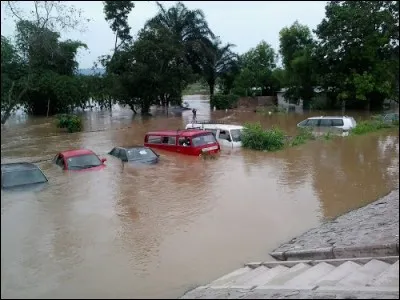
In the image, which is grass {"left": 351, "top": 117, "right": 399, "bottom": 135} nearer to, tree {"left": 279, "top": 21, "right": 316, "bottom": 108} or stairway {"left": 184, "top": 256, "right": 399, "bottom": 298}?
tree {"left": 279, "top": 21, "right": 316, "bottom": 108}

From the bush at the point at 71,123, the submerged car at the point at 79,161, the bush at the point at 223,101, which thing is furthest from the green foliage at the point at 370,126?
the bush at the point at 223,101

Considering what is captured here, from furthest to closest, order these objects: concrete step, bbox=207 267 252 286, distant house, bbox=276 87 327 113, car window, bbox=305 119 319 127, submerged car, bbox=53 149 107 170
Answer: distant house, bbox=276 87 327 113, car window, bbox=305 119 319 127, submerged car, bbox=53 149 107 170, concrete step, bbox=207 267 252 286

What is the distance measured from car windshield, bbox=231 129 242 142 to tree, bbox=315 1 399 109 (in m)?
12.0

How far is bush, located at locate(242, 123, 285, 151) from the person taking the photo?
69.2 feet

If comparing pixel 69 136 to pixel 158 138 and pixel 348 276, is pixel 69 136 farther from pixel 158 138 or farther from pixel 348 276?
pixel 348 276

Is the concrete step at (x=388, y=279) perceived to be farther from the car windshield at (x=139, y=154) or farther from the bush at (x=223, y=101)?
the bush at (x=223, y=101)

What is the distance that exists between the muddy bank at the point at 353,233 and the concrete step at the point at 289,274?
0.71 meters

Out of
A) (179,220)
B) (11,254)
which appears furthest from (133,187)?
(11,254)

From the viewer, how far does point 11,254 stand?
478 centimetres

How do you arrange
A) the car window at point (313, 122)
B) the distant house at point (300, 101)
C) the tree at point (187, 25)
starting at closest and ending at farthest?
the car window at point (313, 122) → the distant house at point (300, 101) → the tree at point (187, 25)

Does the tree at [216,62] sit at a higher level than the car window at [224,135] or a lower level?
higher

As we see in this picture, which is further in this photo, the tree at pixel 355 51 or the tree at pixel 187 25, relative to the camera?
the tree at pixel 187 25

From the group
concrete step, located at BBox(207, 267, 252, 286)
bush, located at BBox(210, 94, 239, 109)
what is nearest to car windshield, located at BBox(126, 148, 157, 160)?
concrete step, located at BBox(207, 267, 252, 286)

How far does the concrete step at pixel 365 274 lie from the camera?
6600 millimetres
